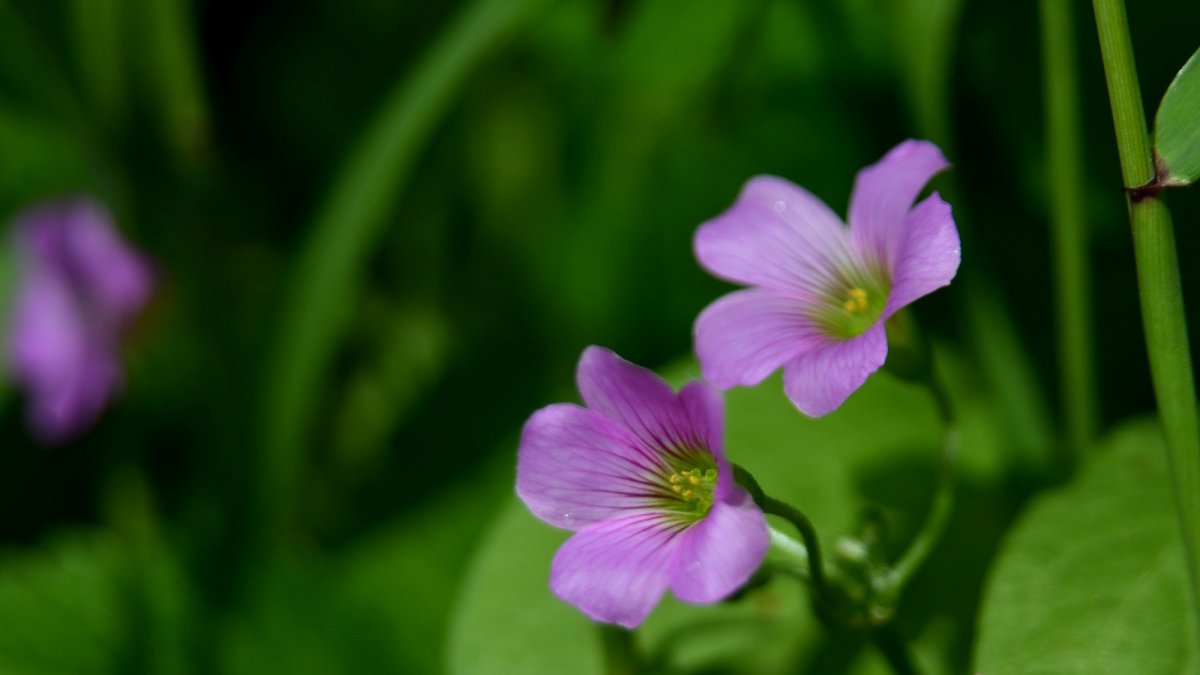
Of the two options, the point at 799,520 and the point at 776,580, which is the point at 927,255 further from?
the point at 776,580

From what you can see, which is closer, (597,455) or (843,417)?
(597,455)

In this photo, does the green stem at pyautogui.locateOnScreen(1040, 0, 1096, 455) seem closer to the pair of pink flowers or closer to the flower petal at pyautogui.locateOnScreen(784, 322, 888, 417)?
the pair of pink flowers

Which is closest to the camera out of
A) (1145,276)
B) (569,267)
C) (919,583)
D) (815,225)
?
(1145,276)

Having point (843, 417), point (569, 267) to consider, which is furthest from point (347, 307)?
point (843, 417)

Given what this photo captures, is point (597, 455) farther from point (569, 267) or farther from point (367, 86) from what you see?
point (367, 86)

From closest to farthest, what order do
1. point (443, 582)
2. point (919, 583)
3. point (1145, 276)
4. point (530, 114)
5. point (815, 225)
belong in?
point (1145, 276)
point (815, 225)
point (919, 583)
point (443, 582)
point (530, 114)

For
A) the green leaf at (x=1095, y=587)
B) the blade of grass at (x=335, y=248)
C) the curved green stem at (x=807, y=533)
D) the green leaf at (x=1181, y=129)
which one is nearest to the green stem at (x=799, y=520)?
the curved green stem at (x=807, y=533)

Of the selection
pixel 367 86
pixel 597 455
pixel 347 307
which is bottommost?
pixel 597 455

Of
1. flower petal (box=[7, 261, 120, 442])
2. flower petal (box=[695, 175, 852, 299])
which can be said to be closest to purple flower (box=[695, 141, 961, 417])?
flower petal (box=[695, 175, 852, 299])
